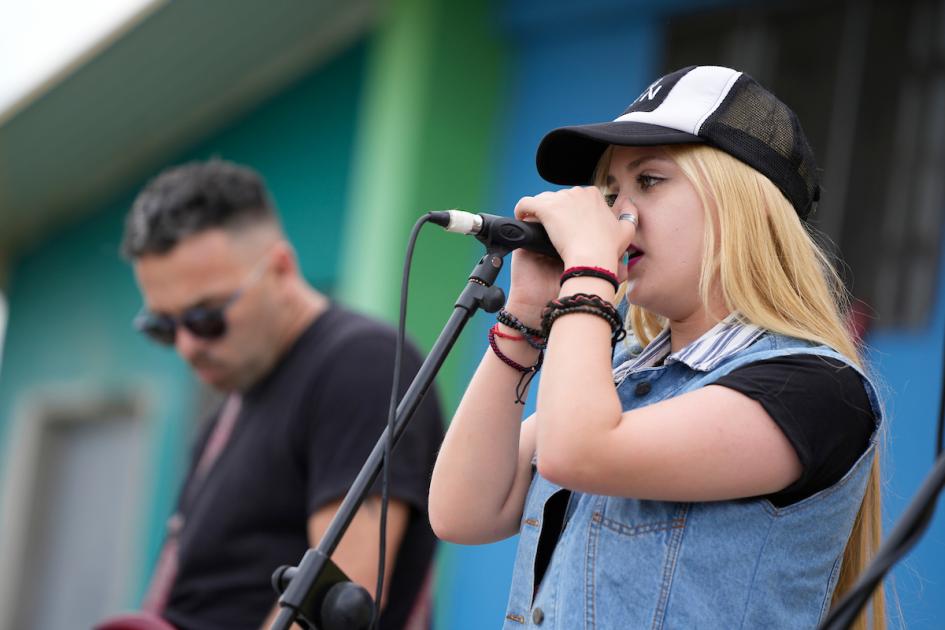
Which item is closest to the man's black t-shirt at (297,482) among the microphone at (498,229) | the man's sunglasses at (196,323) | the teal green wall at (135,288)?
the man's sunglasses at (196,323)

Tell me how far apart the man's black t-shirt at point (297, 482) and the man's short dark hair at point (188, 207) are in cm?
63

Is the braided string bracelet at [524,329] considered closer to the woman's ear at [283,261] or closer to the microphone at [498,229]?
the microphone at [498,229]

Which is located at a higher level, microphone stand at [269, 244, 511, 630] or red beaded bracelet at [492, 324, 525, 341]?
red beaded bracelet at [492, 324, 525, 341]

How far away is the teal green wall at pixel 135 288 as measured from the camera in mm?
7109

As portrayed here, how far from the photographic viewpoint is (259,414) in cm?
335

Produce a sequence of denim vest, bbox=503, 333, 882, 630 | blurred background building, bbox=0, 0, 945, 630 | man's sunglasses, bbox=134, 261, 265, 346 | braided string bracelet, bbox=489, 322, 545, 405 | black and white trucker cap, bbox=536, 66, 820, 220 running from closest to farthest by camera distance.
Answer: denim vest, bbox=503, 333, 882, 630, black and white trucker cap, bbox=536, 66, 820, 220, braided string bracelet, bbox=489, 322, 545, 405, man's sunglasses, bbox=134, 261, 265, 346, blurred background building, bbox=0, 0, 945, 630

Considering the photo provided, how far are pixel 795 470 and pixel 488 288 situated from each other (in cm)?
52

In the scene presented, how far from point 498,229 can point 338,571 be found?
575 mm

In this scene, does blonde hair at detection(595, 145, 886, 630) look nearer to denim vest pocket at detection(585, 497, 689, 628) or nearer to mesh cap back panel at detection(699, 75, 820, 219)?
mesh cap back panel at detection(699, 75, 820, 219)

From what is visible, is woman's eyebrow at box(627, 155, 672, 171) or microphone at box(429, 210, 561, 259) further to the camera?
woman's eyebrow at box(627, 155, 672, 171)

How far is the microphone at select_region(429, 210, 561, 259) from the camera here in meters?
1.95

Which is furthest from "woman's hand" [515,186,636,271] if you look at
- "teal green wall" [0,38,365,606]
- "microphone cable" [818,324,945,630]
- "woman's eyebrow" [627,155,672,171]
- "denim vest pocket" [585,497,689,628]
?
"teal green wall" [0,38,365,606]

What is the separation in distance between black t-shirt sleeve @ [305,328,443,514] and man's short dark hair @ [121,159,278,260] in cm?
71

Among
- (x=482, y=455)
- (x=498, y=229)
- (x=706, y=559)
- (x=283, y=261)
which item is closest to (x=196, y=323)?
(x=283, y=261)
